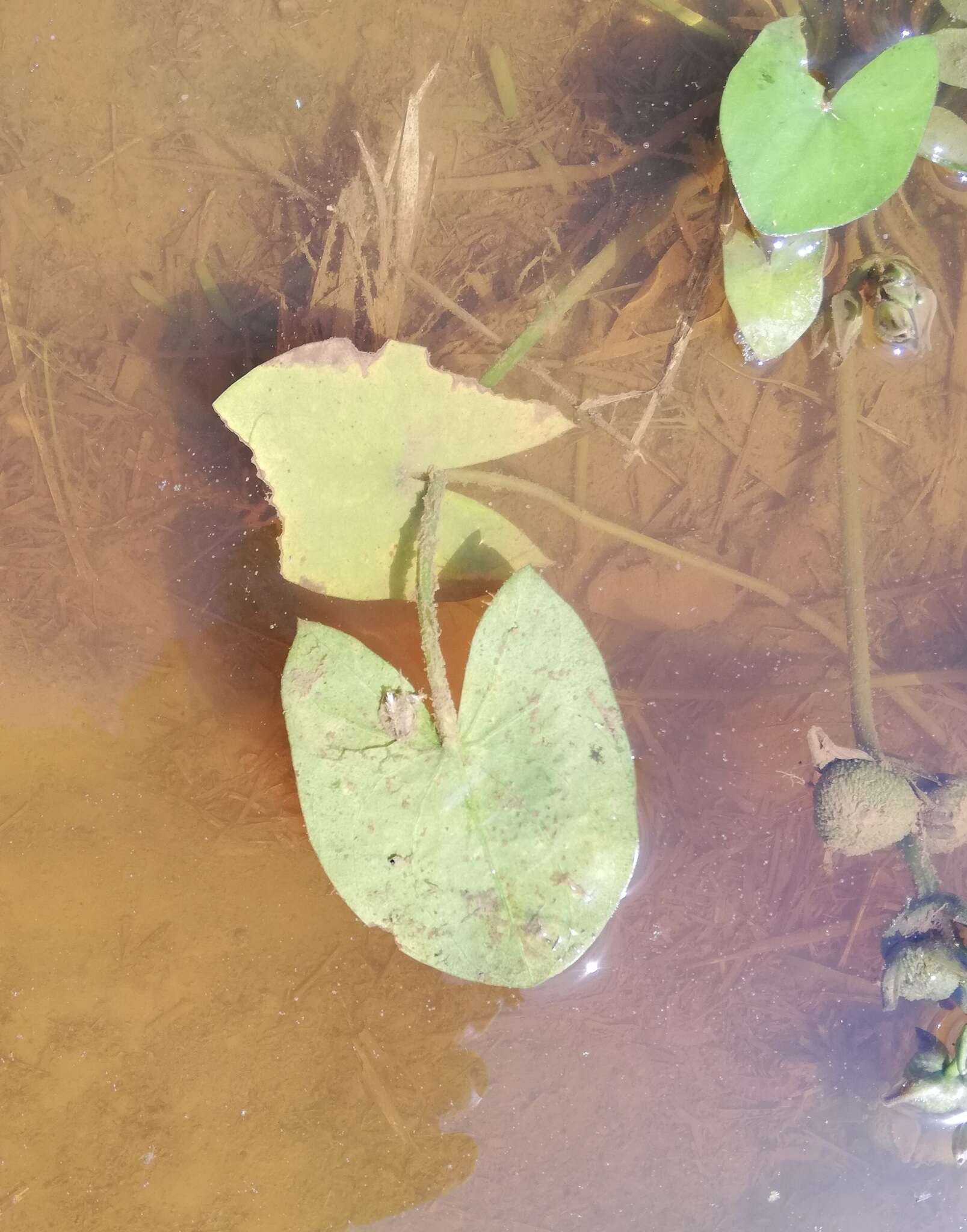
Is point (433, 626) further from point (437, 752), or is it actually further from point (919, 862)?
point (919, 862)

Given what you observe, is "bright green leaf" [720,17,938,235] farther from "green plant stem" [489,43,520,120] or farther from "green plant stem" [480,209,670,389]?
"green plant stem" [489,43,520,120]

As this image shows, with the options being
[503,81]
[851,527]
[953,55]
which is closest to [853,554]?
[851,527]

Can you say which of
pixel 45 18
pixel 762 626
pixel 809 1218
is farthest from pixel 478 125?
pixel 809 1218

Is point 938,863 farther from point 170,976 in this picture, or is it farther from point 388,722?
point 170,976

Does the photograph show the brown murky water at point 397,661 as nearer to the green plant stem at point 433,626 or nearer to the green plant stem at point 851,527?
the green plant stem at point 851,527

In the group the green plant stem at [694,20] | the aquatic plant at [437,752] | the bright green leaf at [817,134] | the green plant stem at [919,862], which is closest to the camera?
the bright green leaf at [817,134]

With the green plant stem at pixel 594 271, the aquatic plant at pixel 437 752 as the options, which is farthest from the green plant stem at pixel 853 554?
the aquatic plant at pixel 437 752
